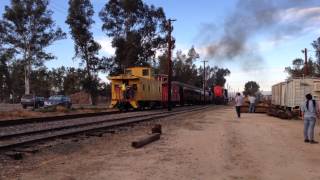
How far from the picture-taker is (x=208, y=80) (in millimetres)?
148000

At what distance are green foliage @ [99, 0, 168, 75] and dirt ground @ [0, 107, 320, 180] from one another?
53964 millimetres

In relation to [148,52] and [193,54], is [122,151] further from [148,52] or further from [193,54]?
[193,54]


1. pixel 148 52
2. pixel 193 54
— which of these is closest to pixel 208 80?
pixel 193 54

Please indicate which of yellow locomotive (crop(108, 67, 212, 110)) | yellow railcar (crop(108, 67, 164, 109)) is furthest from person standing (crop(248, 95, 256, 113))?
yellow railcar (crop(108, 67, 164, 109))

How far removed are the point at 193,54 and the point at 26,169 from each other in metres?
119

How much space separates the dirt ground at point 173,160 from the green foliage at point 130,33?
5396cm

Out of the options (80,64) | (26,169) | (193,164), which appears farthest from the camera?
(80,64)

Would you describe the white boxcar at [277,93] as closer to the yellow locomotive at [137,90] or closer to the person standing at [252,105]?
the person standing at [252,105]

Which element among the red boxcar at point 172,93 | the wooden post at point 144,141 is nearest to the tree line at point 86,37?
the red boxcar at point 172,93

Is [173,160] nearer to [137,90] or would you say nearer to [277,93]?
[137,90]

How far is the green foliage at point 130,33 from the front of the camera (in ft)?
230

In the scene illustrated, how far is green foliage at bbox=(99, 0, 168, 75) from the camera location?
70.1 metres

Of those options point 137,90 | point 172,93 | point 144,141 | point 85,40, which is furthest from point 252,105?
point 85,40

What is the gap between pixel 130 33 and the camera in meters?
71.4
